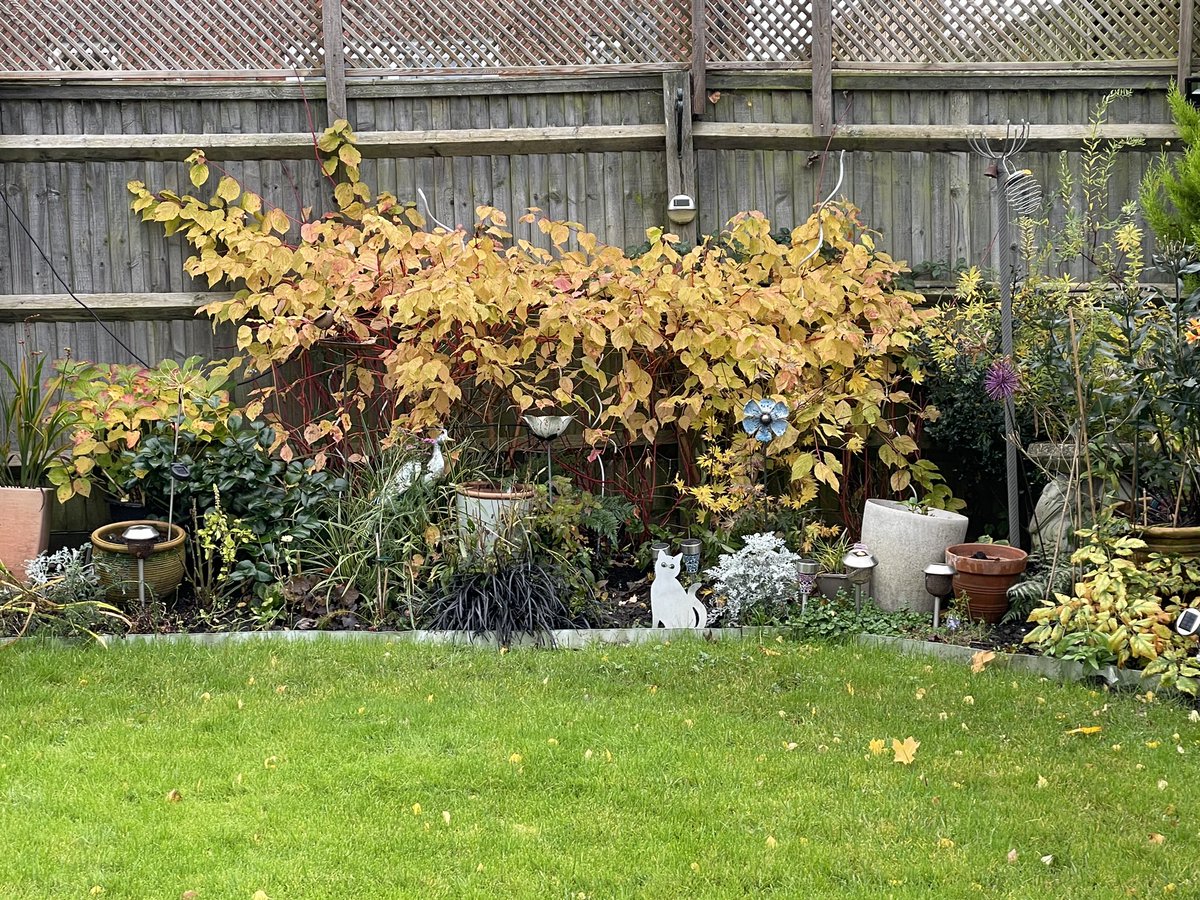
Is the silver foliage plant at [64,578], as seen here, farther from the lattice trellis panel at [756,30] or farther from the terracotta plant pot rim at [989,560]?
the lattice trellis panel at [756,30]

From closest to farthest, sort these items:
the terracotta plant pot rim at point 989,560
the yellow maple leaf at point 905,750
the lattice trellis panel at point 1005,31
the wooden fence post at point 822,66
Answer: the yellow maple leaf at point 905,750 → the terracotta plant pot rim at point 989,560 → the wooden fence post at point 822,66 → the lattice trellis panel at point 1005,31

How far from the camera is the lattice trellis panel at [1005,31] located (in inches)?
221

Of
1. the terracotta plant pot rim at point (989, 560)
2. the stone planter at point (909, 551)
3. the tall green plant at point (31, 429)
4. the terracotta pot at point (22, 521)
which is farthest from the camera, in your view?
the tall green plant at point (31, 429)

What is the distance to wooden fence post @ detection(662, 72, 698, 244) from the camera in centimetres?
546

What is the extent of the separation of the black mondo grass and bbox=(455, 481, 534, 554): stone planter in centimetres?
12

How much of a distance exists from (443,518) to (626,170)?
2.11m

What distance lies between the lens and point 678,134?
217 inches

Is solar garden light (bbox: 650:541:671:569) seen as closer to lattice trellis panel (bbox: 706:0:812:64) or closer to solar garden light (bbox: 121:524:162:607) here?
solar garden light (bbox: 121:524:162:607)

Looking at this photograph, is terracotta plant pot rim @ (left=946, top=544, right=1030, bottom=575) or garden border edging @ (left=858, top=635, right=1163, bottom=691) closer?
garden border edging @ (left=858, top=635, right=1163, bottom=691)

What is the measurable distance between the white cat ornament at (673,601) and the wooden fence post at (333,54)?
9.41ft

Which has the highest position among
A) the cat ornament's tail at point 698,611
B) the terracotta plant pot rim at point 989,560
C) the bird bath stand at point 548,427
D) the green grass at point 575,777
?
the bird bath stand at point 548,427

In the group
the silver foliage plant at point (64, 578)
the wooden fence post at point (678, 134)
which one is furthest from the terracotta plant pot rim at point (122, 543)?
the wooden fence post at point (678, 134)

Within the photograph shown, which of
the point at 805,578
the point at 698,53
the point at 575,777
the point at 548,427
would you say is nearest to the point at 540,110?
the point at 698,53

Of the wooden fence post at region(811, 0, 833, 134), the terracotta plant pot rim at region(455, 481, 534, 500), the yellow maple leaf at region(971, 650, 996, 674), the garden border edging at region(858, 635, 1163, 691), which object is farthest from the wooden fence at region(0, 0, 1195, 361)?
the yellow maple leaf at region(971, 650, 996, 674)
